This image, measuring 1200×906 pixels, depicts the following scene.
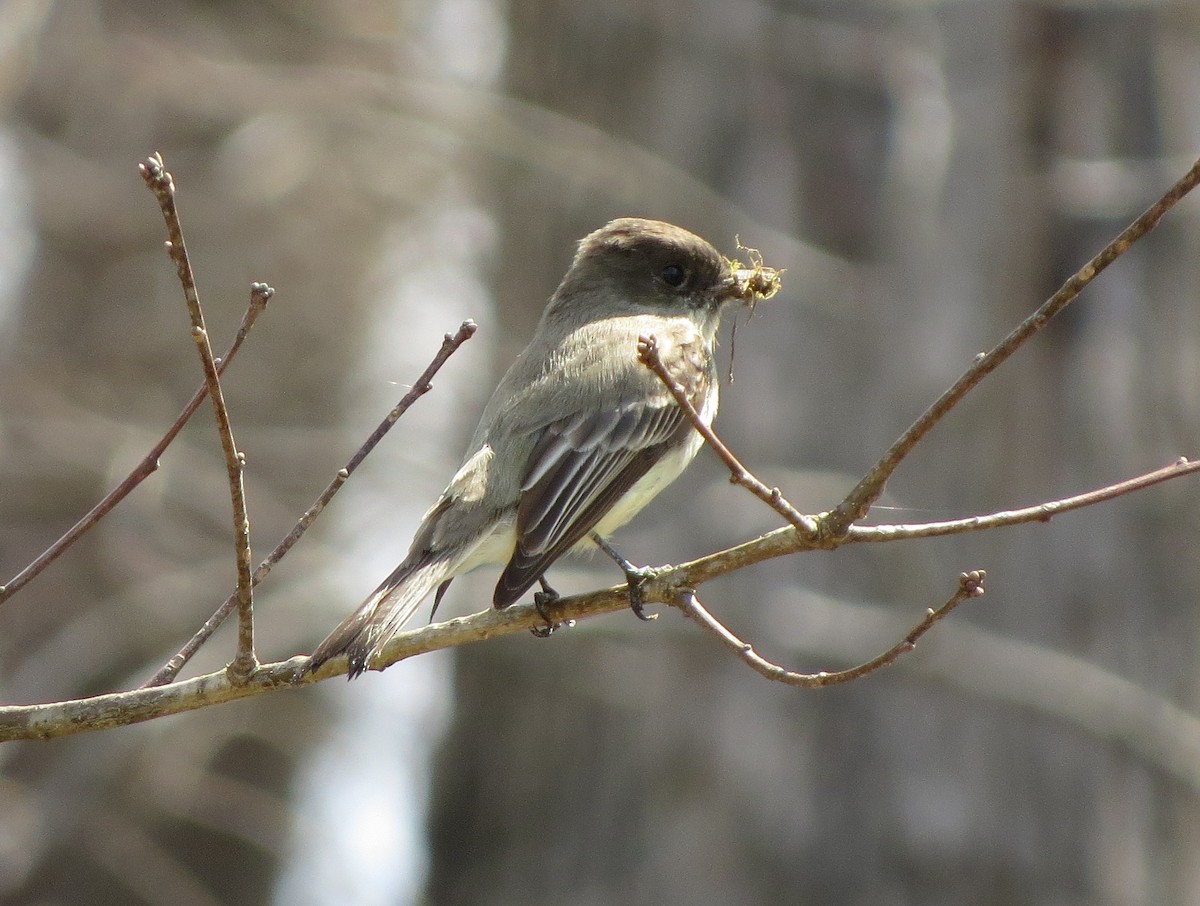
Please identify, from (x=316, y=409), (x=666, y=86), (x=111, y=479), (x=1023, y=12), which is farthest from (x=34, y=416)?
(x=1023, y=12)

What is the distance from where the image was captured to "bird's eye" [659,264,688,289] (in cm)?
418

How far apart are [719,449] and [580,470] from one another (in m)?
1.42

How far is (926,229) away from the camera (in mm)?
5176

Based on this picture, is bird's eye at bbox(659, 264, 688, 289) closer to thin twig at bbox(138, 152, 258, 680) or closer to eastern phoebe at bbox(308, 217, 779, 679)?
eastern phoebe at bbox(308, 217, 779, 679)

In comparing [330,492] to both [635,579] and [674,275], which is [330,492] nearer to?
[635,579]

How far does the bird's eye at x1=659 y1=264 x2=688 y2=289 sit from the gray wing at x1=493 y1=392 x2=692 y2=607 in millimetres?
634

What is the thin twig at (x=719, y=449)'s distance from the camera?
1894 millimetres

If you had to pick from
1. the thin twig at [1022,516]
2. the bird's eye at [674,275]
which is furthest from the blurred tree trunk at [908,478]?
the thin twig at [1022,516]

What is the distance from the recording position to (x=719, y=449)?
2008 mm

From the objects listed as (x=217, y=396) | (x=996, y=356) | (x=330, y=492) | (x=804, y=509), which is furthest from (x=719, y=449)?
(x=804, y=509)

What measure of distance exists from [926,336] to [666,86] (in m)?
1.51

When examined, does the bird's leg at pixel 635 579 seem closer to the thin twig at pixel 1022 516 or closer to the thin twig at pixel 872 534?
the thin twig at pixel 872 534

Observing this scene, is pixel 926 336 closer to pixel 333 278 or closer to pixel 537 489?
pixel 537 489

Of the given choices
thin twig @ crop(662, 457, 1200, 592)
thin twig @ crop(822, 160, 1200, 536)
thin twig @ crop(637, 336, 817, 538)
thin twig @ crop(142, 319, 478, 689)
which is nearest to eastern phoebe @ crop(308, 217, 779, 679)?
thin twig @ crop(142, 319, 478, 689)
